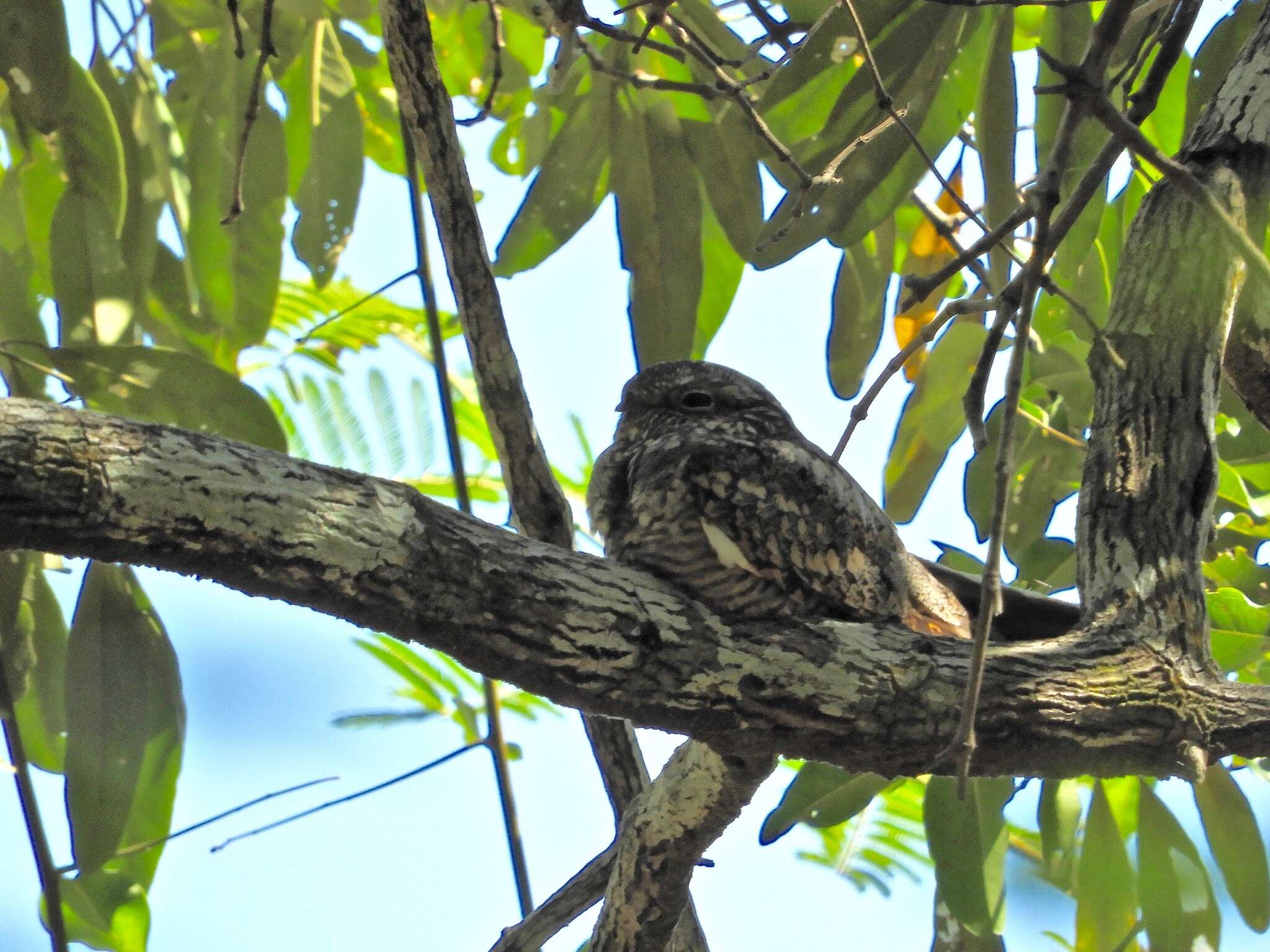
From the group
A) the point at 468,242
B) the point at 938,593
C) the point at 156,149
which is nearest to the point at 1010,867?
the point at 938,593

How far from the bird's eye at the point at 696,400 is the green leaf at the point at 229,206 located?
866 millimetres

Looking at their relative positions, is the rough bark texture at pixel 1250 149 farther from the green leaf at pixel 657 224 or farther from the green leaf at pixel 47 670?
the green leaf at pixel 47 670

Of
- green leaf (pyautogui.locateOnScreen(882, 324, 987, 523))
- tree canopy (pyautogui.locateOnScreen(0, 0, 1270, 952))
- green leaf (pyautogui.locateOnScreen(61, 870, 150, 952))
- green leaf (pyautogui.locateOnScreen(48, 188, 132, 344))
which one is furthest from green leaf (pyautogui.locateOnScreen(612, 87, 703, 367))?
green leaf (pyautogui.locateOnScreen(61, 870, 150, 952))

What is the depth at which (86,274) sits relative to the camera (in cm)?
204

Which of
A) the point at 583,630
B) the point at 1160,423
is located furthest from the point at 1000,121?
the point at 583,630

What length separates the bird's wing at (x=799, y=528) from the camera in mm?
1709

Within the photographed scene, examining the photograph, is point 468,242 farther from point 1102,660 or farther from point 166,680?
point 1102,660

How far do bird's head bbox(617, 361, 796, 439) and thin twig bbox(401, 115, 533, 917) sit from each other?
31 centimetres

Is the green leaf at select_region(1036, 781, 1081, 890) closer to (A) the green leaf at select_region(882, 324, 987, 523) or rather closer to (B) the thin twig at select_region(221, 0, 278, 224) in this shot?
(A) the green leaf at select_region(882, 324, 987, 523)

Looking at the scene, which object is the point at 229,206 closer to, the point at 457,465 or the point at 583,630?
the point at 457,465

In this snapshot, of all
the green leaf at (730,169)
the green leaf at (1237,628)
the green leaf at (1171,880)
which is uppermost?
the green leaf at (730,169)

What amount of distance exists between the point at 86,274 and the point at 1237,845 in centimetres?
217

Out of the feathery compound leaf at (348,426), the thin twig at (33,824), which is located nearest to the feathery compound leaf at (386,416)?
the feathery compound leaf at (348,426)

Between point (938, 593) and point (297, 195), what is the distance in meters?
1.57
